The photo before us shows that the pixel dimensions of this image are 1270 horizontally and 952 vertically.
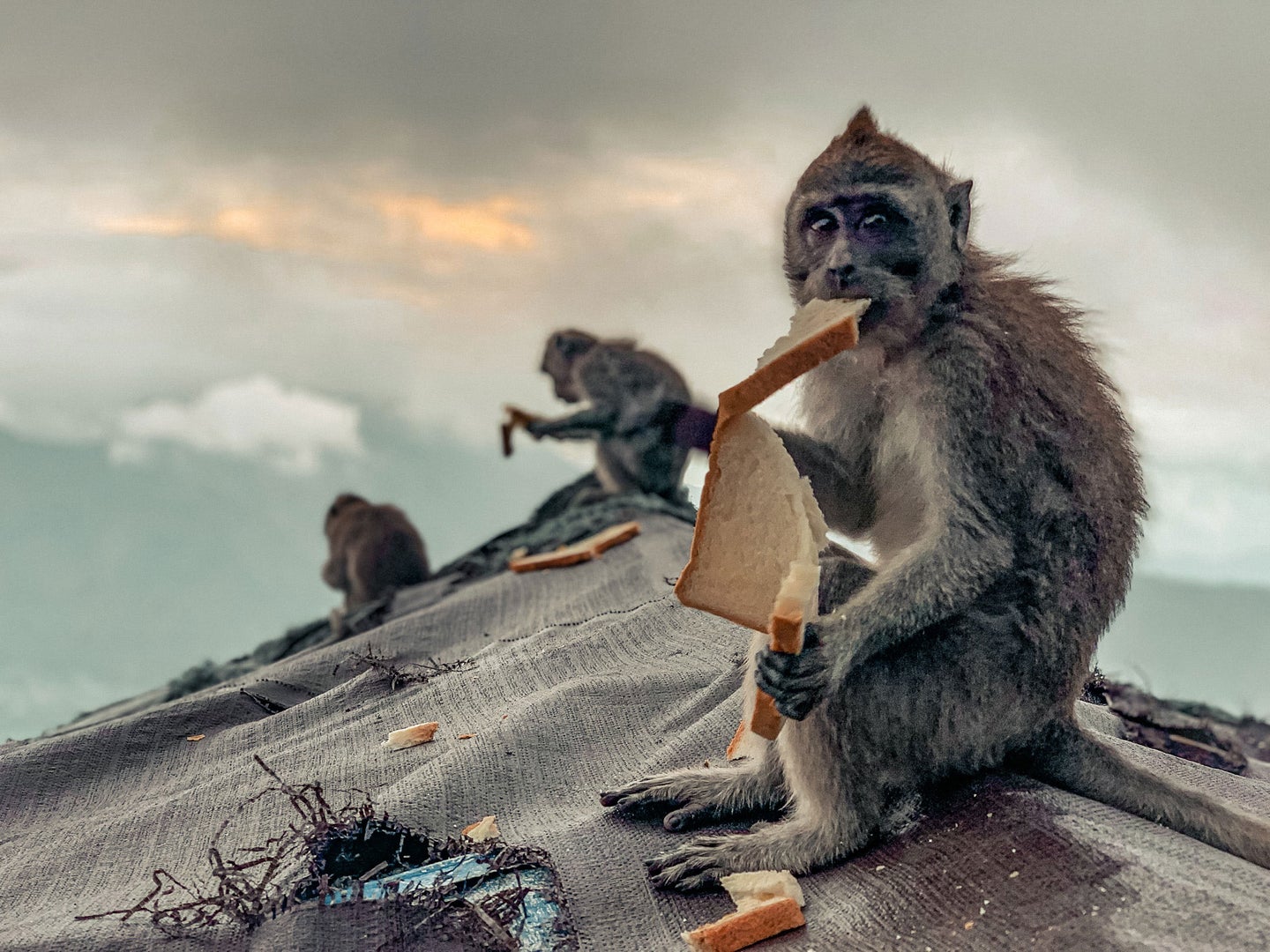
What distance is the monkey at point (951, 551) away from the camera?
270 centimetres

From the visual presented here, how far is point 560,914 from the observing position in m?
2.69

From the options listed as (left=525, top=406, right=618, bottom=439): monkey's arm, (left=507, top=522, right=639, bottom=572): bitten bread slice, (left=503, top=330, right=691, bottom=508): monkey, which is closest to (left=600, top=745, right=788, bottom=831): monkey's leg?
(left=507, top=522, right=639, bottom=572): bitten bread slice

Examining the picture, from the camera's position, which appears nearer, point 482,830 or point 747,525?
point 747,525

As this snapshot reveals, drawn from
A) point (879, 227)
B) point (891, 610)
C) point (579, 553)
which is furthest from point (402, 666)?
point (879, 227)

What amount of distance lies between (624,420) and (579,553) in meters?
2.35

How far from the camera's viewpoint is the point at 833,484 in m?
3.21

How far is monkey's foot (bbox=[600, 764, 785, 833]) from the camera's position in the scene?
320 centimetres

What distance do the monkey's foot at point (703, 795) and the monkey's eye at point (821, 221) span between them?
1.60 m

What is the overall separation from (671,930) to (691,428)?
1562 mm

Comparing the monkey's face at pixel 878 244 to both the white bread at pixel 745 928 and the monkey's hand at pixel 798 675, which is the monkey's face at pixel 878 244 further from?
the white bread at pixel 745 928

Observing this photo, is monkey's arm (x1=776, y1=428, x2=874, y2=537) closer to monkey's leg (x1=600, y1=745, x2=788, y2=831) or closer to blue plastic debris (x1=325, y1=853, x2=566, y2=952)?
monkey's leg (x1=600, y1=745, x2=788, y2=831)

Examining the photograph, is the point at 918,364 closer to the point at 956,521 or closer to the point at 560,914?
the point at 956,521

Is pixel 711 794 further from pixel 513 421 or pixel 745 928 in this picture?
pixel 513 421

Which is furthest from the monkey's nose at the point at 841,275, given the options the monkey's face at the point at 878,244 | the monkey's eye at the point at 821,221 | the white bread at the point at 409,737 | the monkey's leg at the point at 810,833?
the white bread at the point at 409,737
